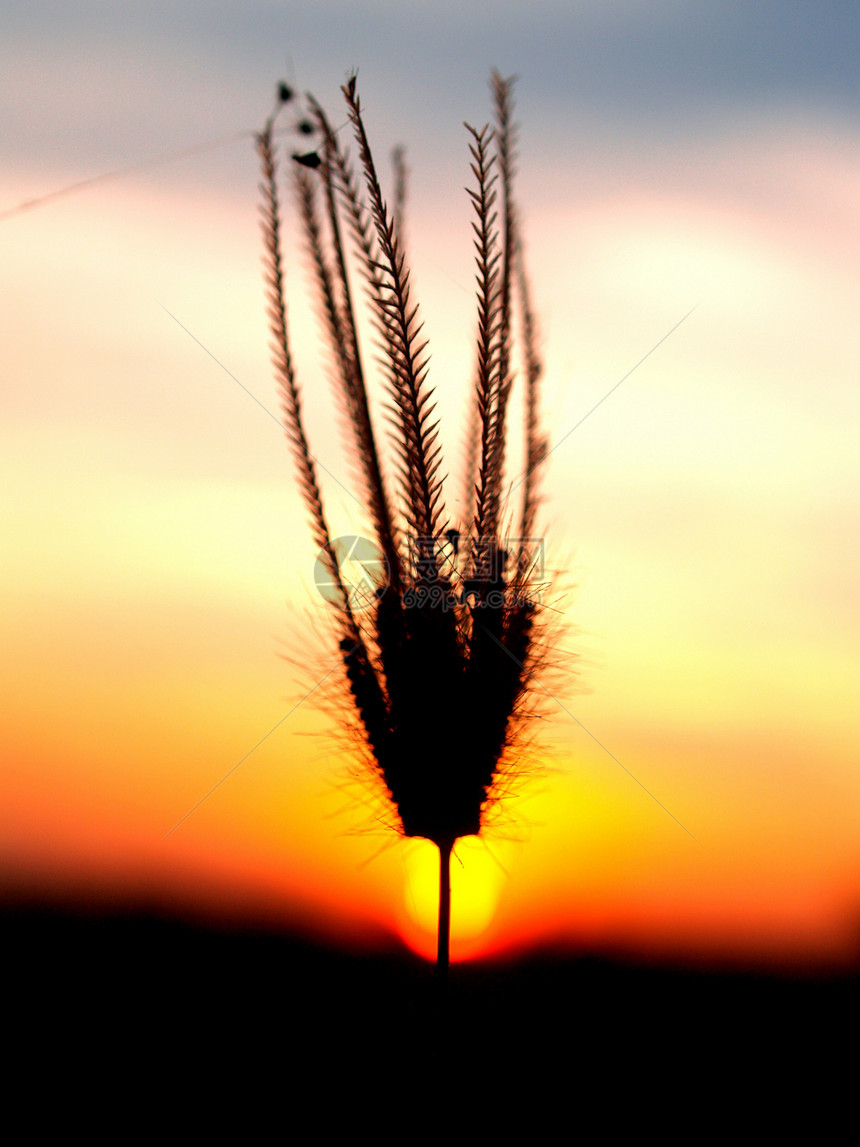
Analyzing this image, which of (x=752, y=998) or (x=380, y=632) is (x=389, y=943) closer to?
(x=752, y=998)

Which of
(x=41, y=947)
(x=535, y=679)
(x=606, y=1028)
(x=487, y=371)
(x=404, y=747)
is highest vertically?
(x=487, y=371)

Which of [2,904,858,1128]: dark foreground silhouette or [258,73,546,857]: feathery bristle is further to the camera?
[2,904,858,1128]: dark foreground silhouette

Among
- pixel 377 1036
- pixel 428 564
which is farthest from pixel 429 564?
pixel 377 1036

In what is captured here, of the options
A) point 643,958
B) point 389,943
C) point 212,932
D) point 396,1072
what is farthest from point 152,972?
point 643,958

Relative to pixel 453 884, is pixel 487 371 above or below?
above

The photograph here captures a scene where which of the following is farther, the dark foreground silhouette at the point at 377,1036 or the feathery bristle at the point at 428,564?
the dark foreground silhouette at the point at 377,1036

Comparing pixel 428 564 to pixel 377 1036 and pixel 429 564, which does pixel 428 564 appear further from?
pixel 377 1036

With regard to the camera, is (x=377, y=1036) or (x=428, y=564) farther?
(x=377, y=1036)

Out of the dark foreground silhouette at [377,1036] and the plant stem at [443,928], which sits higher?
the plant stem at [443,928]
